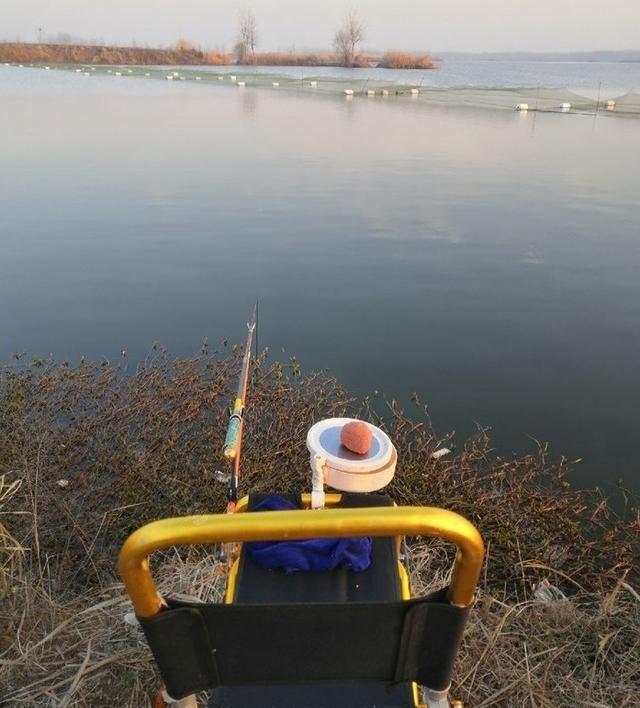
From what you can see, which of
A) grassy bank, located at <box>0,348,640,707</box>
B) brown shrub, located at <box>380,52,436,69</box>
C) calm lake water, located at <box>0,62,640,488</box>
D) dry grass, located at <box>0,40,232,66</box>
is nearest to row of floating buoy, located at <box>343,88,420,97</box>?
calm lake water, located at <box>0,62,640,488</box>

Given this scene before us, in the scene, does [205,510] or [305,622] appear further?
[205,510]

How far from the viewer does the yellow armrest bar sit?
3.77 feet

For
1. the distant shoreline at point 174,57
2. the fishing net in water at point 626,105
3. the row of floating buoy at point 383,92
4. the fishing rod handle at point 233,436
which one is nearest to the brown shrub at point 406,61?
the distant shoreline at point 174,57

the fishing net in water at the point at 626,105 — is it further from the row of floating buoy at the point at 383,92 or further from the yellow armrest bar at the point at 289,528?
the yellow armrest bar at the point at 289,528

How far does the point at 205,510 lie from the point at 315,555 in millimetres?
2367

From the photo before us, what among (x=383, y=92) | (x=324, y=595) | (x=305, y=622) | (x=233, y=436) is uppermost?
(x=305, y=622)

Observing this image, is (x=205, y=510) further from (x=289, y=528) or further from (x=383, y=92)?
(x=383, y=92)

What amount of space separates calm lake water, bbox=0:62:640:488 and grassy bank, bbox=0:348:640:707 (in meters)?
0.66

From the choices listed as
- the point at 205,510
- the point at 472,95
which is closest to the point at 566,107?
the point at 472,95

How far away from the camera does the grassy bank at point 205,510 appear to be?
101 inches

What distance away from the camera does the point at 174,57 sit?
82.4 meters

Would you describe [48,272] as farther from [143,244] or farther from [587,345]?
[587,345]

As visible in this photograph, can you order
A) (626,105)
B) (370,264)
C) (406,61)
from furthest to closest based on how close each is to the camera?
(406,61)
(626,105)
(370,264)

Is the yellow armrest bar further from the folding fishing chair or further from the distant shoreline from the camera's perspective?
the distant shoreline
